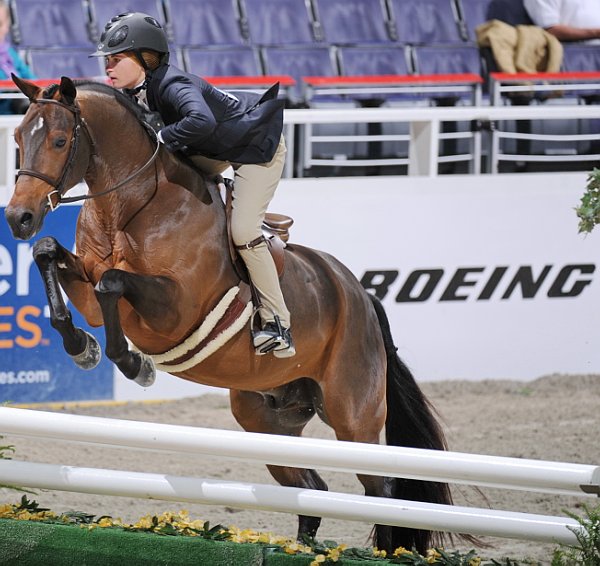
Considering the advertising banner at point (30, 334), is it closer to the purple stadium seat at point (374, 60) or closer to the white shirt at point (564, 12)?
the purple stadium seat at point (374, 60)

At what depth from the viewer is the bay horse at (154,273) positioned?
3750 mm

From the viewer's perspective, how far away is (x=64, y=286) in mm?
4000

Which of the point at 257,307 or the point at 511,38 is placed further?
the point at 511,38

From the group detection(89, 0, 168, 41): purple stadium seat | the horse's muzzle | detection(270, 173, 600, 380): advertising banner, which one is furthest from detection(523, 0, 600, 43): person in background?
the horse's muzzle

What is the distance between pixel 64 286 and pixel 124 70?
30.5 inches

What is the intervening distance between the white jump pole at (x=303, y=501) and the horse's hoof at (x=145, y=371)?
0.86m

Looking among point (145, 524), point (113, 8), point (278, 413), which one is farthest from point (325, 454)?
point (113, 8)

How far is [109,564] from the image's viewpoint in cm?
325

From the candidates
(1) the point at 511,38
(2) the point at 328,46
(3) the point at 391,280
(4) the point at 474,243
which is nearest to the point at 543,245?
(4) the point at 474,243

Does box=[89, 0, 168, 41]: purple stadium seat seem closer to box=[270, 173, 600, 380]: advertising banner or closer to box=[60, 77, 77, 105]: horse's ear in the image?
box=[270, 173, 600, 380]: advertising banner

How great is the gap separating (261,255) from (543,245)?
153 inches

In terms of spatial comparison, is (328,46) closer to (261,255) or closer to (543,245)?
(543,245)

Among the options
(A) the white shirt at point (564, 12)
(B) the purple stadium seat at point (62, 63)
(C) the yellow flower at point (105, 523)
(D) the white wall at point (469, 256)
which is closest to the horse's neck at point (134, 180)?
(C) the yellow flower at point (105, 523)

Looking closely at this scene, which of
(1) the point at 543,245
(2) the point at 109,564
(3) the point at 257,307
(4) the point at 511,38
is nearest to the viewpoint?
(2) the point at 109,564
